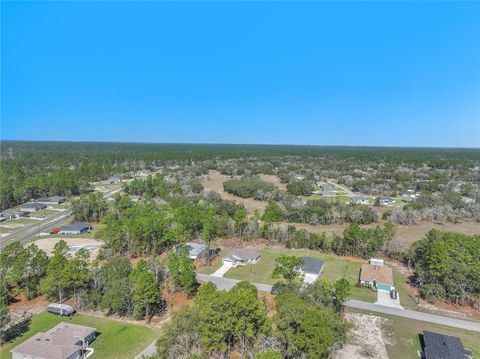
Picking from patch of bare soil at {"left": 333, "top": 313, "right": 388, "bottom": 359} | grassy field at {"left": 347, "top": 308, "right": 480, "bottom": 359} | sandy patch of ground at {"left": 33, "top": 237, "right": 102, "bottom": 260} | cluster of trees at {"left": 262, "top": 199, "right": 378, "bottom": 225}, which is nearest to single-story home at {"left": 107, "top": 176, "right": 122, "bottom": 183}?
sandy patch of ground at {"left": 33, "top": 237, "right": 102, "bottom": 260}

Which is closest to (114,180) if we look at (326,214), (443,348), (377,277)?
(326,214)

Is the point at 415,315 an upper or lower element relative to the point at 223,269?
upper

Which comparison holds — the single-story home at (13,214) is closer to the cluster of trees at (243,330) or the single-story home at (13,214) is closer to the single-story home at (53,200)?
the single-story home at (53,200)

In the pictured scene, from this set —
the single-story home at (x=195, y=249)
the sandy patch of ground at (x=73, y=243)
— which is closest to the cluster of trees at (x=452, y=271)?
the single-story home at (x=195, y=249)

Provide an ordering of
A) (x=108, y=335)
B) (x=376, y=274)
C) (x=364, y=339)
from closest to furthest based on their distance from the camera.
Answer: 1. (x=364, y=339)
2. (x=108, y=335)
3. (x=376, y=274)

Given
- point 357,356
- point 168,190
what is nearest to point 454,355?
point 357,356

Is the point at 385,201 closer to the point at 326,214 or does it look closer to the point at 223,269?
the point at 326,214
